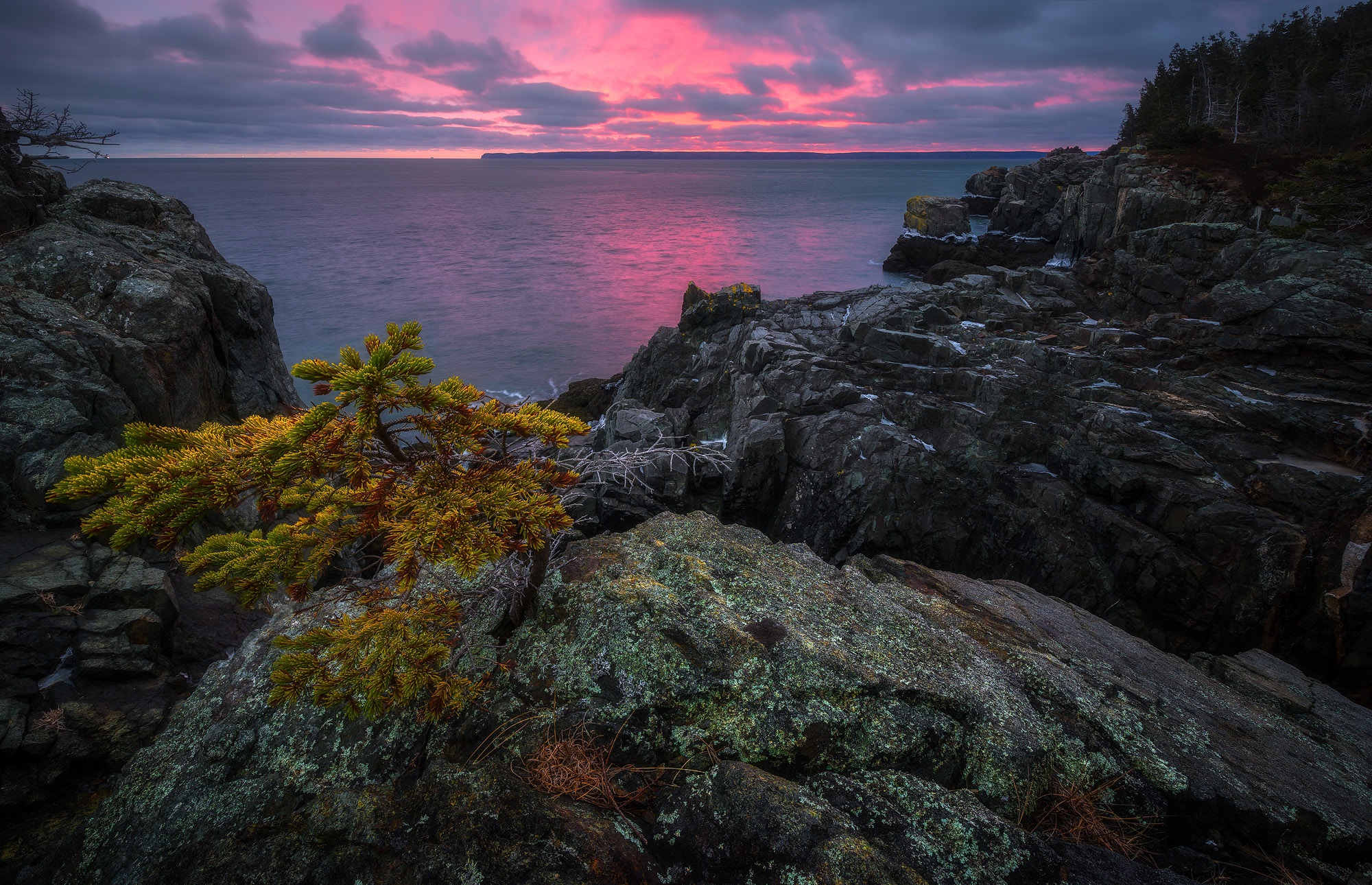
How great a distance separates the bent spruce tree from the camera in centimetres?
341

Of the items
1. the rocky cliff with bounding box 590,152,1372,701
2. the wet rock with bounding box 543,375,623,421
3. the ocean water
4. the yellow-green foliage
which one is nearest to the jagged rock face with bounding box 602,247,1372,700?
the rocky cliff with bounding box 590,152,1372,701

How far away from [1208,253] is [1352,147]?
93.3 feet

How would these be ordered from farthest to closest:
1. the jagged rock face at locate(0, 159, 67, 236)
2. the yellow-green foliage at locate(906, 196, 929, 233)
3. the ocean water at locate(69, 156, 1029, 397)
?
the yellow-green foliage at locate(906, 196, 929, 233)
the ocean water at locate(69, 156, 1029, 397)
the jagged rock face at locate(0, 159, 67, 236)

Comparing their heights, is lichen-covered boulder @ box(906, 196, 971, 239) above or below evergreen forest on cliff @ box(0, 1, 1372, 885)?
above

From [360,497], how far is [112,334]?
11964 mm

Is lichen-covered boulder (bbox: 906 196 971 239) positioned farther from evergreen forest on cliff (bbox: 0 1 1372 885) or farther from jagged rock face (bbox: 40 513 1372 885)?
jagged rock face (bbox: 40 513 1372 885)

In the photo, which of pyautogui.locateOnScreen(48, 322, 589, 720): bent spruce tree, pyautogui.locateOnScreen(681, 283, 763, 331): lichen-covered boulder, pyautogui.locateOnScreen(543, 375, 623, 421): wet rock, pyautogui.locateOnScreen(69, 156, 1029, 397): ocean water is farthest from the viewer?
pyautogui.locateOnScreen(69, 156, 1029, 397): ocean water

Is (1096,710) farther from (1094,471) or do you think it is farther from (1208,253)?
(1208,253)

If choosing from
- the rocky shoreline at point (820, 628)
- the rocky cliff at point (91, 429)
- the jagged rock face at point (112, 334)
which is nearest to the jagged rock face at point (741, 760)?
the rocky shoreline at point (820, 628)

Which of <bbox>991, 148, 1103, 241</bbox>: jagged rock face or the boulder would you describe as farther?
the boulder

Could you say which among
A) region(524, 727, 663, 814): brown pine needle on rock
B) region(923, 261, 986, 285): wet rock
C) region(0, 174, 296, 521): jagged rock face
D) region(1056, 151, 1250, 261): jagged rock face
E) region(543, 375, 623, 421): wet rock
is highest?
region(1056, 151, 1250, 261): jagged rock face

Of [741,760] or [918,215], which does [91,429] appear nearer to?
[741,760]

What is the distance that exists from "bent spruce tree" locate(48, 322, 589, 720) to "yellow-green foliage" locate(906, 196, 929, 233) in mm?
67959

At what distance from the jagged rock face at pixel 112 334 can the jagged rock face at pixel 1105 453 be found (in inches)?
487
